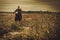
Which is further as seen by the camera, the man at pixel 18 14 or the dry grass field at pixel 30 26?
the man at pixel 18 14

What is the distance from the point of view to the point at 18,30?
3539 millimetres

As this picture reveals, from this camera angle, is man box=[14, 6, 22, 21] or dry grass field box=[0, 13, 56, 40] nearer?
dry grass field box=[0, 13, 56, 40]

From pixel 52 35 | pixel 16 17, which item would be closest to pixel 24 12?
pixel 16 17

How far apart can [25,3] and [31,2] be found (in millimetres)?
123

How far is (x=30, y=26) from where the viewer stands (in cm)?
359

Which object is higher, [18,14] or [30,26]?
[18,14]

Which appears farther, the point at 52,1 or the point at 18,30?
the point at 52,1

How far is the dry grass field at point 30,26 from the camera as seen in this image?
138 inches

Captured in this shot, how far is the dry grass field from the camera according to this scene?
350cm

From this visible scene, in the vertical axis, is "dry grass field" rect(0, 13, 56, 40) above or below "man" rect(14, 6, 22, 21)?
below

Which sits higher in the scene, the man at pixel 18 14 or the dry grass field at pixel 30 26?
the man at pixel 18 14

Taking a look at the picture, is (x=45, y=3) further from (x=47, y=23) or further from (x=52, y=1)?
(x=47, y=23)

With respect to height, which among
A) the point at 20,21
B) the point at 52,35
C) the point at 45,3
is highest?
the point at 45,3

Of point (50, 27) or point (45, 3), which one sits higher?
point (45, 3)
